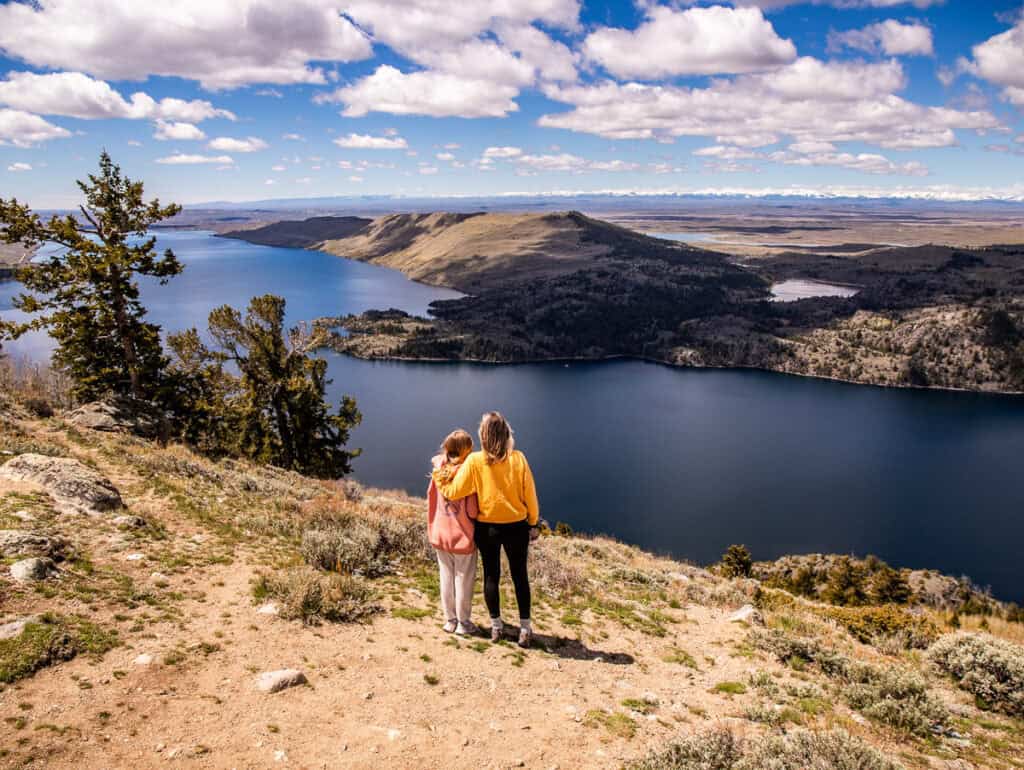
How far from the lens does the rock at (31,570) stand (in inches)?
327

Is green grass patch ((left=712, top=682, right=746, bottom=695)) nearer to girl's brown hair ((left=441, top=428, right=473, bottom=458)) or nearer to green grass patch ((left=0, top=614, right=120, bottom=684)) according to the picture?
girl's brown hair ((left=441, top=428, right=473, bottom=458))

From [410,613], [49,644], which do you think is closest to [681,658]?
[410,613]

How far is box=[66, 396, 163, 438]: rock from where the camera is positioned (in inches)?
843

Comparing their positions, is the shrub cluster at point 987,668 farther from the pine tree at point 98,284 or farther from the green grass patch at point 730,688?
the pine tree at point 98,284

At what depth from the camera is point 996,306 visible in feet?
629

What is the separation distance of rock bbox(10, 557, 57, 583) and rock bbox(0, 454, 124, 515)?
2881 millimetres

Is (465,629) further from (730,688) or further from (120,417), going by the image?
(120,417)

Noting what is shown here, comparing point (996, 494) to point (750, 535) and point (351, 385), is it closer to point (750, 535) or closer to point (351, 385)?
point (750, 535)

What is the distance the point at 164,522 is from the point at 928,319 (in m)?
220

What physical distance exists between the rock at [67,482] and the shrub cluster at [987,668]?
1687 cm

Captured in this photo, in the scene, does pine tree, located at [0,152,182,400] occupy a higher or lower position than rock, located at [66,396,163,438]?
higher

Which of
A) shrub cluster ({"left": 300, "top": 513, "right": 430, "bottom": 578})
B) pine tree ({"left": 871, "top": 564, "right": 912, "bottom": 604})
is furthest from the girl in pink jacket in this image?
pine tree ({"left": 871, "top": 564, "right": 912, "bottom": 604})

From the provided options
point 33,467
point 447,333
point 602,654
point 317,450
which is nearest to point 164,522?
point 33,467

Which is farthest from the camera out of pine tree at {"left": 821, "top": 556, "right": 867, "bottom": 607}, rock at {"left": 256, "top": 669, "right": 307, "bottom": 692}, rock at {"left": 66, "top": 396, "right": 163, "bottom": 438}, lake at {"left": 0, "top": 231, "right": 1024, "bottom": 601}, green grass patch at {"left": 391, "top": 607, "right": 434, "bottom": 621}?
lake at {"left": 0, "top": 231, "right": 1024, "bottom": 601}
